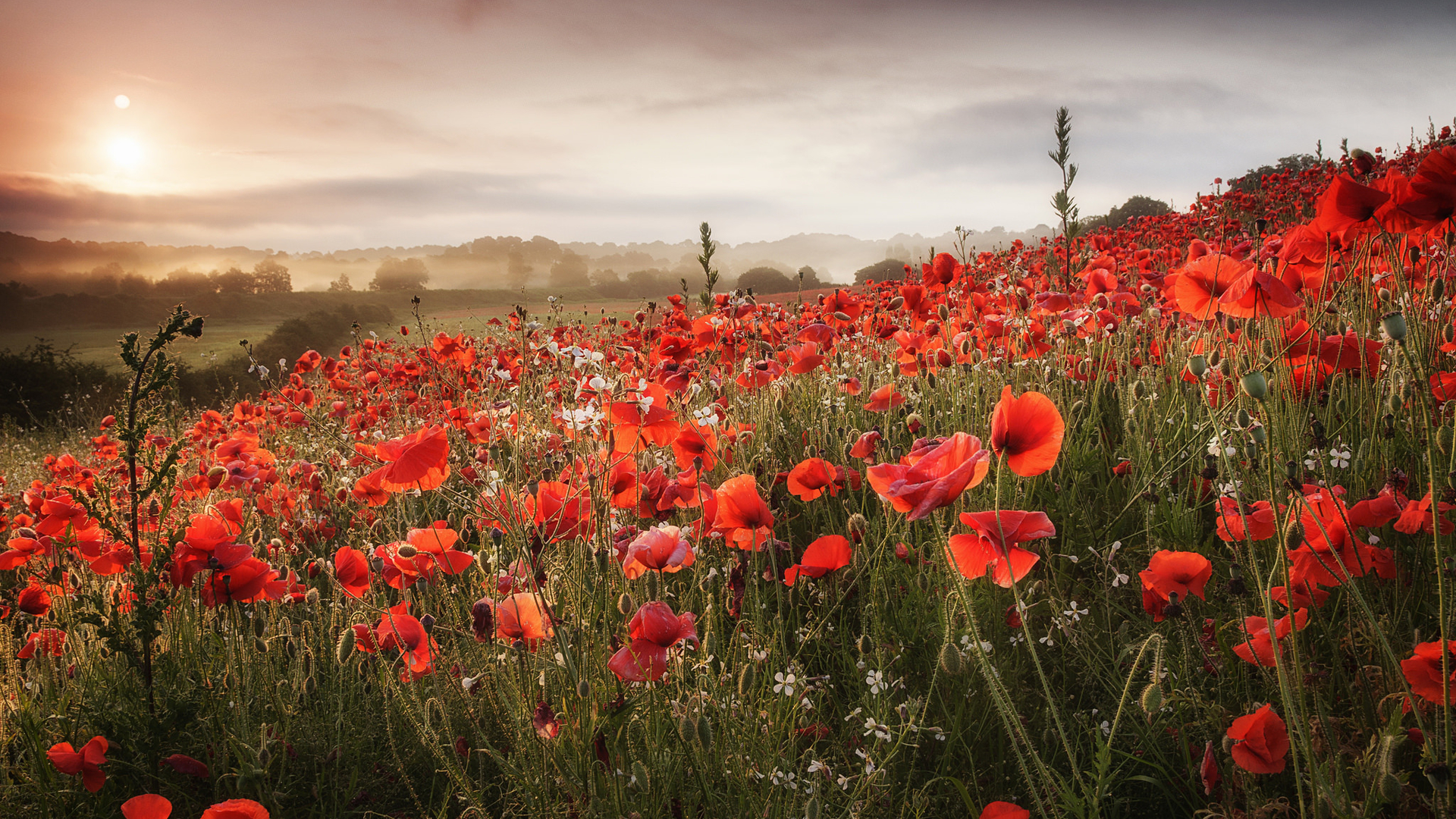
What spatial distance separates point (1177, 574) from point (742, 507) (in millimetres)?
1010

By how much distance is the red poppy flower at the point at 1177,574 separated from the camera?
158cm

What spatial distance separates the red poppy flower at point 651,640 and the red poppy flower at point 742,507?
1.02 feet

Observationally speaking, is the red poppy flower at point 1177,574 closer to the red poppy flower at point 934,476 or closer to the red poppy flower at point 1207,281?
the red poppy flower at point 1207,281

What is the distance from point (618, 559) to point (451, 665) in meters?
0.56

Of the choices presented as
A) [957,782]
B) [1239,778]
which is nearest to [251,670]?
[957,782]

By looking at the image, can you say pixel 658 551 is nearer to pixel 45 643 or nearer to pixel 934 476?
pixel 934 476

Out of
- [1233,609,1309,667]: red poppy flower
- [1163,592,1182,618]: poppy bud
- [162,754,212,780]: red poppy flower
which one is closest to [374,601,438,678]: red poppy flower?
[162,754,212,780]: red poppy flower

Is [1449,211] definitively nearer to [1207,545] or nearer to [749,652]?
[1207,545]

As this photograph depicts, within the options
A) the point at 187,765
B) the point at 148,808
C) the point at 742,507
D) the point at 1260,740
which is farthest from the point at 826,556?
the point at 187,765

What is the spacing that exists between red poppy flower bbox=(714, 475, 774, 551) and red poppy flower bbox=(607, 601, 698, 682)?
1.02ft

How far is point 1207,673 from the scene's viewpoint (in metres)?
1.72

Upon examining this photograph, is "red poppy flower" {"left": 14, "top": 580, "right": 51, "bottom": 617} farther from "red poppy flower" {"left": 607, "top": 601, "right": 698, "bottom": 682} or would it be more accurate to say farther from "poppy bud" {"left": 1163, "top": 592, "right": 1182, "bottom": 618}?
"poppy bud" {"left": 1163, "top": 592, "right": 1182, "bottom": 618}

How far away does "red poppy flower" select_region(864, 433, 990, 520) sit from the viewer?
1099mm

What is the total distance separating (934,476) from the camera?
119 cm
